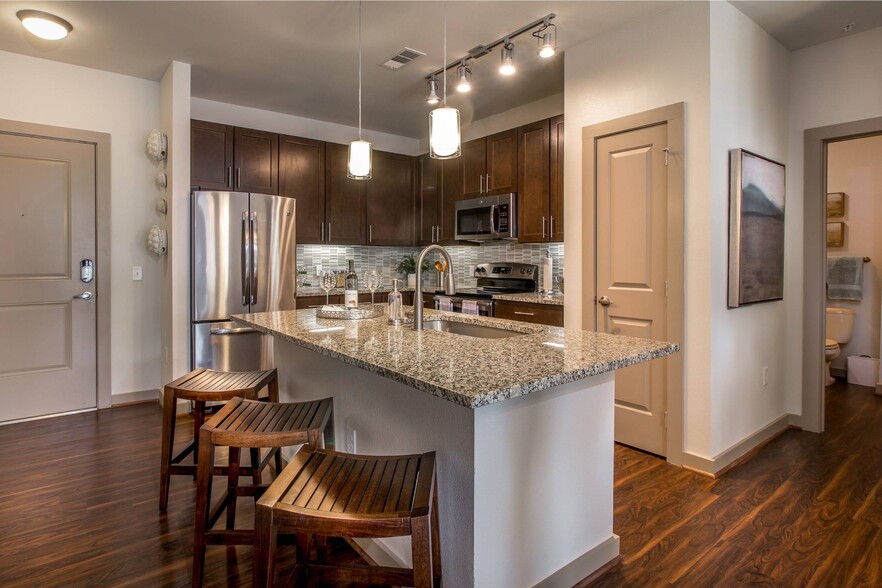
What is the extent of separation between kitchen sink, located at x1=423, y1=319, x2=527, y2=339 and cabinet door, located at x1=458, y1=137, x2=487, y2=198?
2.36 meters

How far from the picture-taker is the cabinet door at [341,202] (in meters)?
4.73

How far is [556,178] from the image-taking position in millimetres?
3850

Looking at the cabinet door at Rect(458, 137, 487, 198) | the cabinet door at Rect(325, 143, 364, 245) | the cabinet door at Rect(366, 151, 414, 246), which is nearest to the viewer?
the cabinet door at Rect(458, 137, 487, 198)

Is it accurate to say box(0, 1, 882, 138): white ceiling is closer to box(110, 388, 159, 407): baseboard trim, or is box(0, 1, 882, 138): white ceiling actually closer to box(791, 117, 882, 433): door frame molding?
box(791, 117, 882, 433): door frame molding

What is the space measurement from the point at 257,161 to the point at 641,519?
12.7ft

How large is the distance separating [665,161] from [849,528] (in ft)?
6.35

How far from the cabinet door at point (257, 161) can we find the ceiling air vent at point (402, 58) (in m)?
1.35

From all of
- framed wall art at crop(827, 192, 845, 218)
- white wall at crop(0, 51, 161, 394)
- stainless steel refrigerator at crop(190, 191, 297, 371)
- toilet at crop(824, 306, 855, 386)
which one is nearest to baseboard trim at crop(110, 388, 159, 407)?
white wall at crop(0, 51, 161, 394)

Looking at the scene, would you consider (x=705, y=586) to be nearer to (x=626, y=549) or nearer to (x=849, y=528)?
(x=626, y=549)

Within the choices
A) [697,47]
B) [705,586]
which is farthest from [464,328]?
[697,47]

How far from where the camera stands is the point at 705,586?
68.9 inches

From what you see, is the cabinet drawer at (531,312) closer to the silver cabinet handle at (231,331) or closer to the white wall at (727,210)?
the white wall at (727,210)

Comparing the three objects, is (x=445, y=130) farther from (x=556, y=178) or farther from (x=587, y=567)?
(x=556, y=178)

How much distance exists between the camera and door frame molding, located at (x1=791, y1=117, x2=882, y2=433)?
325 cm
